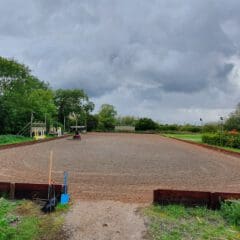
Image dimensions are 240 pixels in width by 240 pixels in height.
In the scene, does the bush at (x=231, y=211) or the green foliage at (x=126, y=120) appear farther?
the green foliage at (x=126, y=120)

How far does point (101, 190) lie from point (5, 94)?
2783 cm

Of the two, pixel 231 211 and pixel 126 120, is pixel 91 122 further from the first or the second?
pixel 231 211

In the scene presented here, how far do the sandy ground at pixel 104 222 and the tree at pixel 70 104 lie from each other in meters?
59.1

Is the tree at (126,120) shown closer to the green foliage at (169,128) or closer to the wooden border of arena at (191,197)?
the green foliage at (169,128)

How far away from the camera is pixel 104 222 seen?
5.21 meters

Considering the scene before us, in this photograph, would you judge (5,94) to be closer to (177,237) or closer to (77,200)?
(77,200)

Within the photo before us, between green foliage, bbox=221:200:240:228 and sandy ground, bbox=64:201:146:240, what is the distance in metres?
1.36

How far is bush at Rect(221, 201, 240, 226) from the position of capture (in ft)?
17.6

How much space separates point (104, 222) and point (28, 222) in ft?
3.51

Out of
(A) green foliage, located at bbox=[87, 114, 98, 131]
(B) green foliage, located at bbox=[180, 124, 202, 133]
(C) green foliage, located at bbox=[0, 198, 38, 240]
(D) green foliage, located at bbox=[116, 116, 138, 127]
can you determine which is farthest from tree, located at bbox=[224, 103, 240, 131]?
(D) green foliage, located at bbox=[116, 116, 138, 127]

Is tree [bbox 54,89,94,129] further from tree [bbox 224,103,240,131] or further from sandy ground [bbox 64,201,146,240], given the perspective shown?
sandy ground [bbox 64,201,146,240]

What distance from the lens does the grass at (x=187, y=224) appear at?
4730 mm

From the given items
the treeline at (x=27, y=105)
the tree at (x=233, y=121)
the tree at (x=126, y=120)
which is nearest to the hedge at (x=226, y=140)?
the treeline at (x=27, y=105)

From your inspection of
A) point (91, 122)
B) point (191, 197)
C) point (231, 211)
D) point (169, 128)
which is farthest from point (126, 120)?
point (231, 211)
